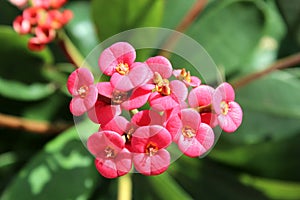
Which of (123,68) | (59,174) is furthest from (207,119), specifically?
(59,174)

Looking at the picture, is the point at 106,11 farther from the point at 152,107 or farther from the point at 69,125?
the point at 152,107

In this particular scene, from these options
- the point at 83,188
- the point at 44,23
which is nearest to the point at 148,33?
the point at 44,23

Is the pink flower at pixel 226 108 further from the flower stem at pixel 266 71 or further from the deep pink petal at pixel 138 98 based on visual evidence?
the flower stem at pixel 266 71

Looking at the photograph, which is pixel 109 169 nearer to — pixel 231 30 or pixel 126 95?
pixel 126 95

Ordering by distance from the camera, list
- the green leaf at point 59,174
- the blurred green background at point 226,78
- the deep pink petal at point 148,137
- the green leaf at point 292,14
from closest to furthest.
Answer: the deep pink petal at point 148,137 < the green leaf at point 59,174 < the blurred green background at point 226,78 < the green leaf at point 292,14

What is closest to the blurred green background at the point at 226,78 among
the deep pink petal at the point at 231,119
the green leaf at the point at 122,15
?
the green leaf at the point at 122,15

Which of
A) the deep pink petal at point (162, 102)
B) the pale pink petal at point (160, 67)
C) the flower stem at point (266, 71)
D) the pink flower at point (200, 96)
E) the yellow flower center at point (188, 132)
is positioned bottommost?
the flower stem at point (266, 71)
